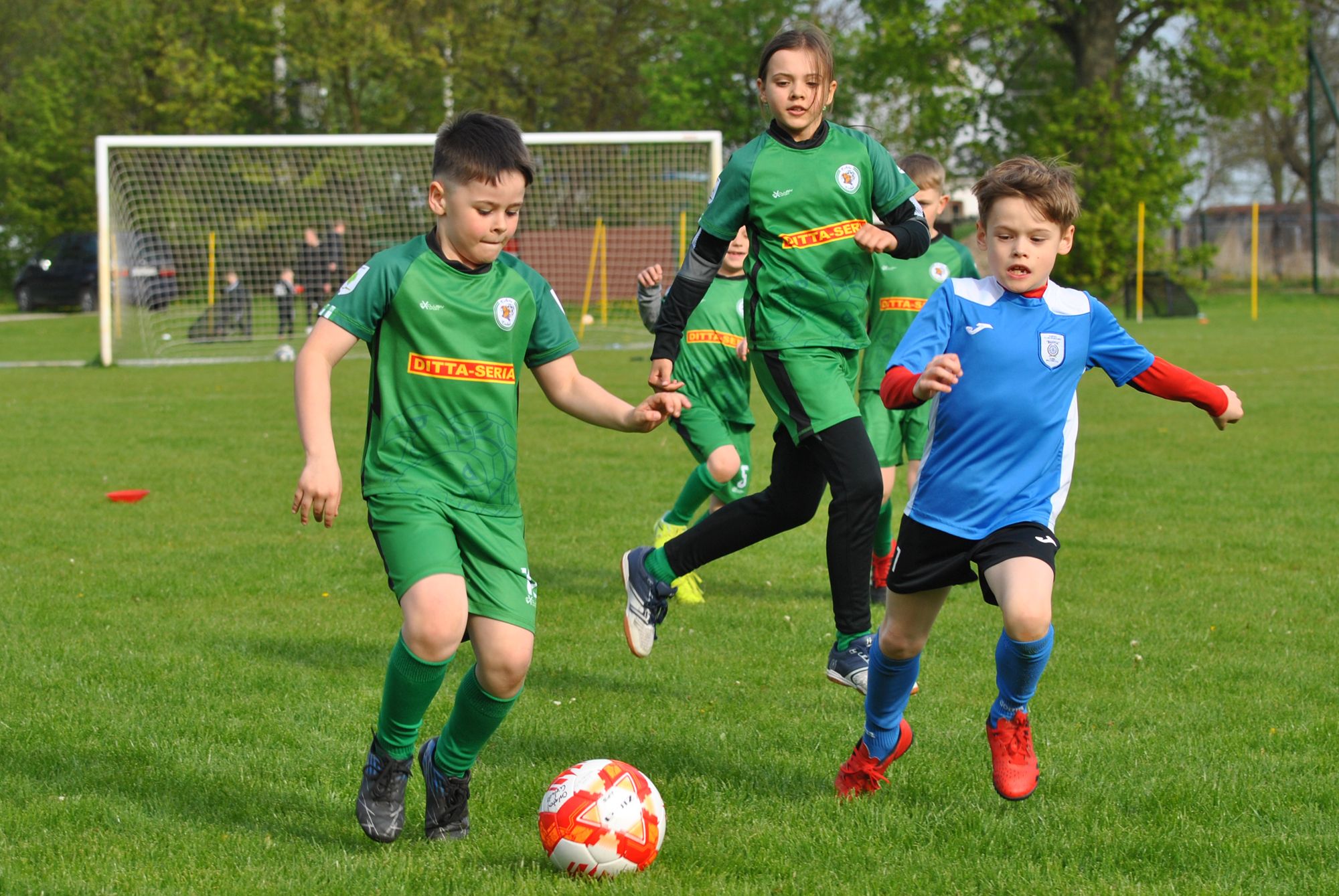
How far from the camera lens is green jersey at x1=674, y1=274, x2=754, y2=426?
711 centimetres

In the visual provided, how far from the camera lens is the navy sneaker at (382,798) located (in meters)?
3.62

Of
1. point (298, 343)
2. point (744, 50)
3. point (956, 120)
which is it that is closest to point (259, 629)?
point (298, 343)

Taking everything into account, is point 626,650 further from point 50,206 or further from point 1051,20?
point 50,206

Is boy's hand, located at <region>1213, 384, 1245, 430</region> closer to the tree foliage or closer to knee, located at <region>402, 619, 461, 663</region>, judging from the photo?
knee, located at <region>402, 619, 461, 663</region>

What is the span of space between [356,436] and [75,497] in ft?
11.4

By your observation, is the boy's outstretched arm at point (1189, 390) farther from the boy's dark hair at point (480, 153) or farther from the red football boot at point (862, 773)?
the boy's dark hair at point (480, 153)

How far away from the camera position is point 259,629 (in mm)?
6090

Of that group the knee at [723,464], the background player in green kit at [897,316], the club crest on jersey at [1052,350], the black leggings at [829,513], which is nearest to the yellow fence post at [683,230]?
the background player in green kit at [897,316]

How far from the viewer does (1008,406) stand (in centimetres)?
387

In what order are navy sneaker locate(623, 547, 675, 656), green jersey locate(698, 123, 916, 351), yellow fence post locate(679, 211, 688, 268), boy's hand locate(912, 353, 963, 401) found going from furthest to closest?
1. yellow fence post locate(679, 211, 688, 268)
2. navy sneaker locate(623, 547, 675, 656)
3. green jersey locate(698, 123, 916, 351)
4. boy's hand locate(912, 353, 963, 401)

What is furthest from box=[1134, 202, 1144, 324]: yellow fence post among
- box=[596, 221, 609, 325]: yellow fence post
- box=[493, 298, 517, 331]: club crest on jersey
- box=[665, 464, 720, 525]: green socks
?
box=[493, 298, 517, 331]: club crest on jersey

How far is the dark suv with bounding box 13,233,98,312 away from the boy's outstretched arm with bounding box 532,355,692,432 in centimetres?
3385

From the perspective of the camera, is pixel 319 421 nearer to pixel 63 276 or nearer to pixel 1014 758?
pixel 1014 758

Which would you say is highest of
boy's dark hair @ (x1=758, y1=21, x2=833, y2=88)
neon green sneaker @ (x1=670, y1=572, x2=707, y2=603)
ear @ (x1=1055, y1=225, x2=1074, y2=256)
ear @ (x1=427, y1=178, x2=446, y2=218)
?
boy's dark hair @ (x1=758, y1=21, x2=833, y2=88)
